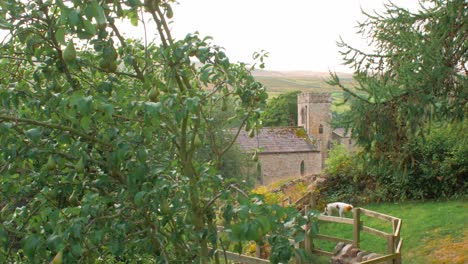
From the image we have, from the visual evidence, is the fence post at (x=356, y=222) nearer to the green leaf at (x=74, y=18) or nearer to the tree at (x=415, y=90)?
the tree at (x=415, y=90)

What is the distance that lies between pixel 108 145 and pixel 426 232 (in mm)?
11614

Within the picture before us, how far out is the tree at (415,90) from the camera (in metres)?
8.35

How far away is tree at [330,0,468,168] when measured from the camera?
8352 mm

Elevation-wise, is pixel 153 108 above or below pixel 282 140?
above

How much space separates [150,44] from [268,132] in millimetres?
39832

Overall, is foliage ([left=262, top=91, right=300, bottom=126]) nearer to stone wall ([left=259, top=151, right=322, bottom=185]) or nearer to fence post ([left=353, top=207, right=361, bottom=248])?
stone wall ([left=259, top=151, right=322, bottom=185])

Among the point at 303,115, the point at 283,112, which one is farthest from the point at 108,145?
the point at 283,112

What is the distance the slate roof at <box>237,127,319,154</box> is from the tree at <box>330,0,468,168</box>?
1224 inches

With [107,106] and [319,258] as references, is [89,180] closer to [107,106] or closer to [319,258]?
[107,106]

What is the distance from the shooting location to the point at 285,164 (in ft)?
141

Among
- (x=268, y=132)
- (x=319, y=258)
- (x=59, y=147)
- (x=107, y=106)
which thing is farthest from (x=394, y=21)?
(x=268, y=132)

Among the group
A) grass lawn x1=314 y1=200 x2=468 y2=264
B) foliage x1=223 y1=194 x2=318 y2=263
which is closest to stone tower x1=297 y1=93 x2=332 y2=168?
grass lawn x1=314 y1=200 x2=468 y2=264

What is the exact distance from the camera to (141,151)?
2240 millimetres

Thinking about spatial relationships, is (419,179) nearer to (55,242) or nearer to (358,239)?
(358,239)
